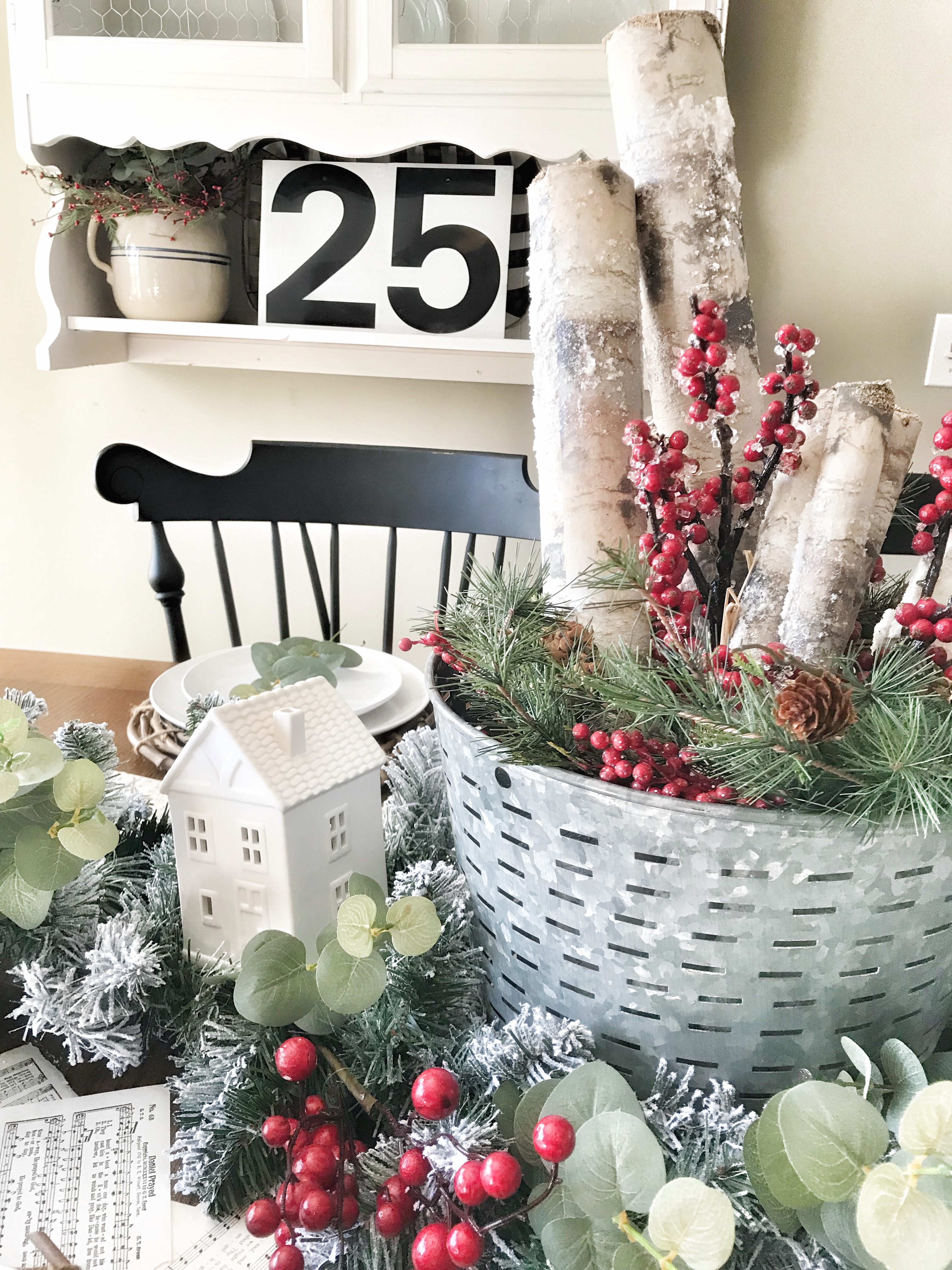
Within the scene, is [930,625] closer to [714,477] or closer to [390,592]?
[714,477]

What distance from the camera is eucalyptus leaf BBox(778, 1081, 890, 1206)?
0.27 metres

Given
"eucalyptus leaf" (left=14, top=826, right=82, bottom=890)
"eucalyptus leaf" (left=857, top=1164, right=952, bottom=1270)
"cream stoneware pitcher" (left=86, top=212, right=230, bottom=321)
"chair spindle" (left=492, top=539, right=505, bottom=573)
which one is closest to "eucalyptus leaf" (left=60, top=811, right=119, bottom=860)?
"eucalyptus leaf" (left=14, top=826, right=82, bottom=890)

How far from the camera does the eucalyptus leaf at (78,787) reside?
413 millimetres

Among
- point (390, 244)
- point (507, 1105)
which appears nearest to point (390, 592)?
point (390, 244)

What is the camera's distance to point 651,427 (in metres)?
0.43

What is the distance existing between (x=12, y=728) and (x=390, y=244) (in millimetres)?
1056

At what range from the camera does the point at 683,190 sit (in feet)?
1.43

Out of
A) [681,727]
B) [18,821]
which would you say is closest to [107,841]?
[18,821]

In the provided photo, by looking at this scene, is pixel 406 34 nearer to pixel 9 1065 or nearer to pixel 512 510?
pixel 512 510

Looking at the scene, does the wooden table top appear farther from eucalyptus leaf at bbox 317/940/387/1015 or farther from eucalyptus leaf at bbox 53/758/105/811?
eucalyptus leaf at bbox 317/940/387/1015

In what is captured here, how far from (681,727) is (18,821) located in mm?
302

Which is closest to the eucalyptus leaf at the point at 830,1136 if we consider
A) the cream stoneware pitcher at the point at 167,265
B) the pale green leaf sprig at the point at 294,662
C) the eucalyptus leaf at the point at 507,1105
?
the eucalyptus leaf at the point at 507,1105

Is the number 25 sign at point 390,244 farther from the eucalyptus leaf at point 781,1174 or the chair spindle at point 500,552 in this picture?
the eucalyptus leaf at point 781,1174

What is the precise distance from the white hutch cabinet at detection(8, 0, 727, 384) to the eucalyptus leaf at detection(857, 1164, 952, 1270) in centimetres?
114
